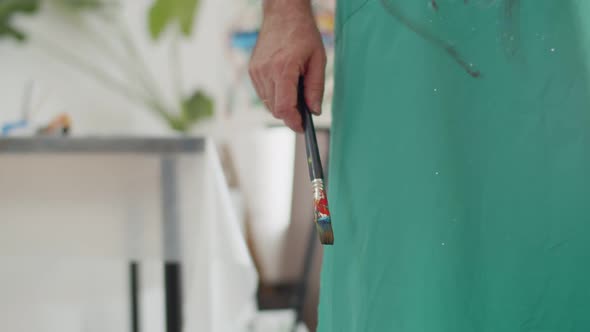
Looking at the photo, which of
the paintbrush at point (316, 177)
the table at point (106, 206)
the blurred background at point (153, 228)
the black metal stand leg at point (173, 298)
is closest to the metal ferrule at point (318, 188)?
the paintbrush at point (316, 177)

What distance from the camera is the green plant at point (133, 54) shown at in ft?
9.18

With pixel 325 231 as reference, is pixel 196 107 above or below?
above

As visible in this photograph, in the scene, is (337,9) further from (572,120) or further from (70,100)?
(70,100)

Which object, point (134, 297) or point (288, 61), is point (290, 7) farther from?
point (134, 297)

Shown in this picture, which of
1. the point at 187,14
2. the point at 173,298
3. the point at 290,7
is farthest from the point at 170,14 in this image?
the point at 290,7

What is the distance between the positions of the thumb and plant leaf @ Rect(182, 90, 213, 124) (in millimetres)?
2511

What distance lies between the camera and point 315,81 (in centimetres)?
50

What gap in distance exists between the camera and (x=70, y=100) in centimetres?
296

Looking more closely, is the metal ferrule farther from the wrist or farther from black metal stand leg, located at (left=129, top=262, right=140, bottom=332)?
black metal stand leg, located at (left=129, top=262, right=140, bottom=332)

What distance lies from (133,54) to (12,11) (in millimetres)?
624

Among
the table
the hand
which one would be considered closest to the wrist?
the hand

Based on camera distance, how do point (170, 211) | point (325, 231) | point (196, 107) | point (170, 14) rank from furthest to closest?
point (196, 107) < point (170, 14) < point (170, 211) < point (325, 231)

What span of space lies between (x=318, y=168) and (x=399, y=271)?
12 cm

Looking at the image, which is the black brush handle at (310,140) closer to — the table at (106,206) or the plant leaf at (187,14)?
the table at (106,206)
